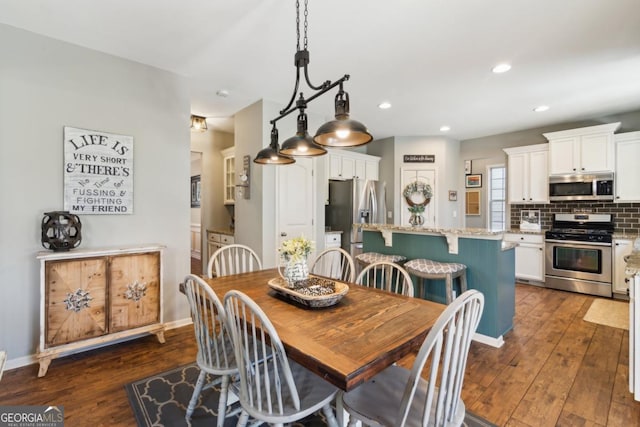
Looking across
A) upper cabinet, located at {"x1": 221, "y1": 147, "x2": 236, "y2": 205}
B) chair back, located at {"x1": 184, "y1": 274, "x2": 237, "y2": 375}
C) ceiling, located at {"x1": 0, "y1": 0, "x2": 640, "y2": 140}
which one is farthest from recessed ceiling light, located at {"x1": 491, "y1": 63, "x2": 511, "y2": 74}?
upper cabinet, located at {"x1": 221, "y1": 147, "x2": 236, "y2": 205}

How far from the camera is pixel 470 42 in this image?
101 inches

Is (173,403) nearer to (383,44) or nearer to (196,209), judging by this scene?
(383,44)

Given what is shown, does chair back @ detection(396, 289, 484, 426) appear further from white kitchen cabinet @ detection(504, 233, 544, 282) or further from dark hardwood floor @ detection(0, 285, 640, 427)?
white kitchen cabinet @ detection(504, 233, 544, 282)

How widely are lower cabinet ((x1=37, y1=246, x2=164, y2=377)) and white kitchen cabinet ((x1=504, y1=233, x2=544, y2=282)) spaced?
16.3ft

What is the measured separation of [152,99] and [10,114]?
1069mm

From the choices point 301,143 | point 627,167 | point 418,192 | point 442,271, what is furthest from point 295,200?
point 627,167

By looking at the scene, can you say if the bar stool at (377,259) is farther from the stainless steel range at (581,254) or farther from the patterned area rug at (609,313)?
the stainless steel range at (581,254)

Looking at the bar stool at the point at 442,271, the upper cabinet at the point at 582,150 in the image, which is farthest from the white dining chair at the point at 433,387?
the upper cabinet at the point at 582,150

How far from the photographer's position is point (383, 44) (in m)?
2.60

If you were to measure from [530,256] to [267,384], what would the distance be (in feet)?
16.8

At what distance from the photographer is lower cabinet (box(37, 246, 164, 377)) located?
7.48ft

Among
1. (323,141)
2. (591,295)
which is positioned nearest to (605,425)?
(323,141)

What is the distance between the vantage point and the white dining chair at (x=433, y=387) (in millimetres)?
1006

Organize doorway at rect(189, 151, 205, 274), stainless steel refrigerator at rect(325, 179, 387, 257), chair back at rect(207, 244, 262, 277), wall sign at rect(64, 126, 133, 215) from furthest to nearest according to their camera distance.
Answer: doorway at rect(189, 151, 205, 274) < stainless steel refrigerator at rect(325, 179, 387, 257) < wall sign at rect(64, 126, 133, 215) < chair back at rect(207, 244, 262, 277)
